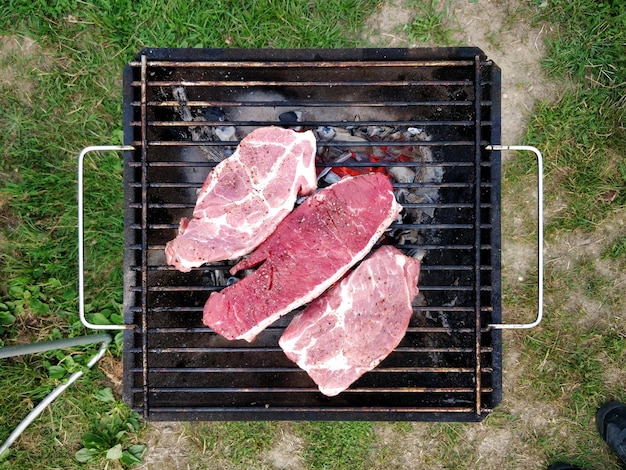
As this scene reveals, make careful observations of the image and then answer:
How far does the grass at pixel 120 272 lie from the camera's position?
13.6 ft

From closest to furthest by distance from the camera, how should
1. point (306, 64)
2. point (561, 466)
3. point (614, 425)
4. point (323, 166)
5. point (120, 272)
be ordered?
point (306, 64), point (323, 166), point (614, 425), point (561, 466), point (120, 272)

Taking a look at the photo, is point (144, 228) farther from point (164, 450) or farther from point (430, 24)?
point (430, 24)

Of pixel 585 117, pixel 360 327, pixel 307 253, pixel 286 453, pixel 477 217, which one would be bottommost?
pixel 286 453

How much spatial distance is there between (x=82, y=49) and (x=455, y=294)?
12.2ft

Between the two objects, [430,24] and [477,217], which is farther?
[430,24]

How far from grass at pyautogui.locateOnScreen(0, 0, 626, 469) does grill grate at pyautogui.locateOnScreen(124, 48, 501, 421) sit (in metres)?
0.96

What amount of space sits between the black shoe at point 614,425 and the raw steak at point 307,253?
2872 millimetres

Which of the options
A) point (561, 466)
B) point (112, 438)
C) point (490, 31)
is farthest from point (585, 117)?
point (112, 438)

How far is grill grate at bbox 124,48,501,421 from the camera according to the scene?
10.5 ft

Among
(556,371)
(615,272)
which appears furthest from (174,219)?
(615,272)

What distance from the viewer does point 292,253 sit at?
3.11 meters

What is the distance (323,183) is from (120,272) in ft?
6.79

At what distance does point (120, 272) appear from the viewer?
430 cm

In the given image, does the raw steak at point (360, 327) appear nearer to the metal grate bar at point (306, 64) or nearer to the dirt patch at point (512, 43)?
the metal grate bar at point (306, 64)
